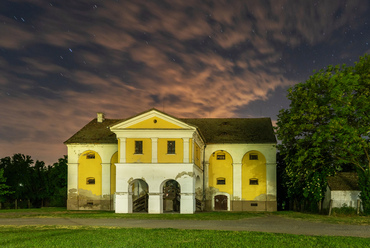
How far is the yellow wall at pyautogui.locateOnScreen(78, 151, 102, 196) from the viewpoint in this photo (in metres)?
41.2

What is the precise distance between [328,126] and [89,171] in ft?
80.9

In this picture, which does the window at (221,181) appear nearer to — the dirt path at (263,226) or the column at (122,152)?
the column at (122,152)

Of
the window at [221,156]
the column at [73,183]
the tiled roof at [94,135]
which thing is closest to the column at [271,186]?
the window at [221,156]

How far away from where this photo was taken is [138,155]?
33.6 m

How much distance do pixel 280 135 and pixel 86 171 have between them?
2059cm

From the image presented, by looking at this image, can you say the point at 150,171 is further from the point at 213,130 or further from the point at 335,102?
the point at 335,102

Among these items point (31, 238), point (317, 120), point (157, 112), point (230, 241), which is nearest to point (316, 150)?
point (317, 120)

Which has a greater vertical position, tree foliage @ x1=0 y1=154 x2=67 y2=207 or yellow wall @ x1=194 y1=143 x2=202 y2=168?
yellow wall @ x1=194 y1=143 x2=202 y2=168

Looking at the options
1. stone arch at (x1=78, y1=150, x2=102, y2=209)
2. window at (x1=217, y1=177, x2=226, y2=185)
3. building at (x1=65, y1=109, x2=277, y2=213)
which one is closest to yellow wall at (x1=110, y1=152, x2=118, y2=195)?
building at (x1=65, y1=109, x2=277, y2=213)

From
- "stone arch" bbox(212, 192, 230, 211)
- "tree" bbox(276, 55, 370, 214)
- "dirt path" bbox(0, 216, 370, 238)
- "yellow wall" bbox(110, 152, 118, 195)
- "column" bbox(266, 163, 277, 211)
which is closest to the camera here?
"dirt path" bbox(0, 216, 370, 238)

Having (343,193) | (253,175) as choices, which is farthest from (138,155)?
(343,193)

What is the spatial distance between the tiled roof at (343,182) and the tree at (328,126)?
911 millimetres

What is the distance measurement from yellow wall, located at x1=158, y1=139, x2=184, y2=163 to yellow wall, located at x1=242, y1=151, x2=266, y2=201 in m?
10.5

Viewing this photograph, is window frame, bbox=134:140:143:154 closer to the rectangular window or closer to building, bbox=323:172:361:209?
the rectangular window
